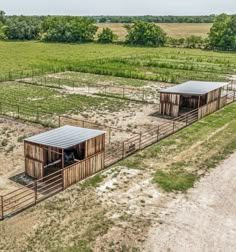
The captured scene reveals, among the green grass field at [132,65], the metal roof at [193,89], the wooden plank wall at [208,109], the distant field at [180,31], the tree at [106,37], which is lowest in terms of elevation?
the wooden plank wall at [208,109]

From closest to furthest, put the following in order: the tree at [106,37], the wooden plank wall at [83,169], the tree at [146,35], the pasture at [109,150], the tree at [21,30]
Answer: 1. the pasture at [109,150]
2. the wooden plank wall at [83,169]
3. the tree at [146,35]
4. the tree at [106,37]
5. the tree at [21,30]

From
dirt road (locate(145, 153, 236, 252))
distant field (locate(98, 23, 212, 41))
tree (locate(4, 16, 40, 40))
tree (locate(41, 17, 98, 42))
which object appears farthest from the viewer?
distant field (locate(98, 23, 212, 41))

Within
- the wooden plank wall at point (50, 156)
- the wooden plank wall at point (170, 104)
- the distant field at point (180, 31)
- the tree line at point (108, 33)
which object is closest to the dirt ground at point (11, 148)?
the wooden plank wall at point (50, 156)

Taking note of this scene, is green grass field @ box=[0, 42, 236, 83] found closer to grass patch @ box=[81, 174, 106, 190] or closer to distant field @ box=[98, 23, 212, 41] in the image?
grass patch @ box=[81, 174, 106, 190]

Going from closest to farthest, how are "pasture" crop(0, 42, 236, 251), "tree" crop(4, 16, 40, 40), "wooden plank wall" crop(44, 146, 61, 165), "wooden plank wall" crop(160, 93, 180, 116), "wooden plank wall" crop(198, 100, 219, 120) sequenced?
"pasture" crop(0, 42, 236, 251) < "wooden plank wall" crop(44, 146, 61, 165) < "wooden plank wall" crop(198, 100, 219, 120) < "wooden plank wall" crop(160, 93, 180, 116) < "tree" crop(4, 16, 40, 40)

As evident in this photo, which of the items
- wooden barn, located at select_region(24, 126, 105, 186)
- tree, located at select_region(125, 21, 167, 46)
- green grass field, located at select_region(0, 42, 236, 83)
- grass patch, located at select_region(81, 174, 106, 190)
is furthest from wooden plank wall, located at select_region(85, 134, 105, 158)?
tree, located at select_region(125, 21, 167, 46)

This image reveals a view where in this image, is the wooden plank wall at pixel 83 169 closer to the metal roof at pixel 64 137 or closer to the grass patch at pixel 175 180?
the metal roof at pixel 64 137
